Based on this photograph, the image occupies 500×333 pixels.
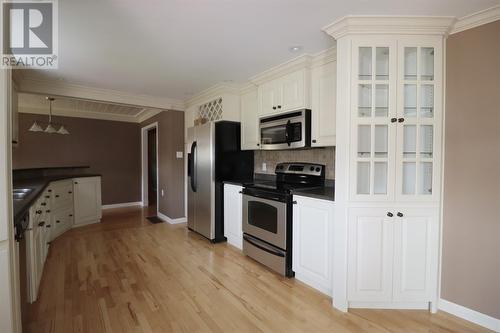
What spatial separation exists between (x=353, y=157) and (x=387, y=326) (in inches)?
50.0

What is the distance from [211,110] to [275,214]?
7.06ft

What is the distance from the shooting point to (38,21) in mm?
1877

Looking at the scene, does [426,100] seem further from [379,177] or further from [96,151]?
[96,151]

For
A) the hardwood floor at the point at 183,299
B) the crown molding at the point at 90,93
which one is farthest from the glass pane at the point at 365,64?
the crown molding at the point at 90,93

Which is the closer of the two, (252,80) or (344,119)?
(344,119)

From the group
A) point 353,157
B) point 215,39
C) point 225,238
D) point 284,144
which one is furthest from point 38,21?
point 225,238

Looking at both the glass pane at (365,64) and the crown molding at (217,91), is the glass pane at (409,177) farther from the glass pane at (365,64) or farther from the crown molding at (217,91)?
the crown molding at (217,91)

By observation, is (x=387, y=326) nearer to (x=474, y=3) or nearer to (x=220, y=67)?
(x=474, y=3)

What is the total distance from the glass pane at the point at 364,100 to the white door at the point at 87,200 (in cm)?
455

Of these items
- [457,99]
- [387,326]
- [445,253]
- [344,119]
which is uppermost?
[457,99]

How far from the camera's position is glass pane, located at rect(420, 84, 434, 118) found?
6.29ft

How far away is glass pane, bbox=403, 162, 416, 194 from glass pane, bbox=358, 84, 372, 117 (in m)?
0.51

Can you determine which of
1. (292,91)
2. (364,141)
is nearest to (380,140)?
(364,141)

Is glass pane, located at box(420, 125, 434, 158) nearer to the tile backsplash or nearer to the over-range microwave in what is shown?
the tile backsplash
